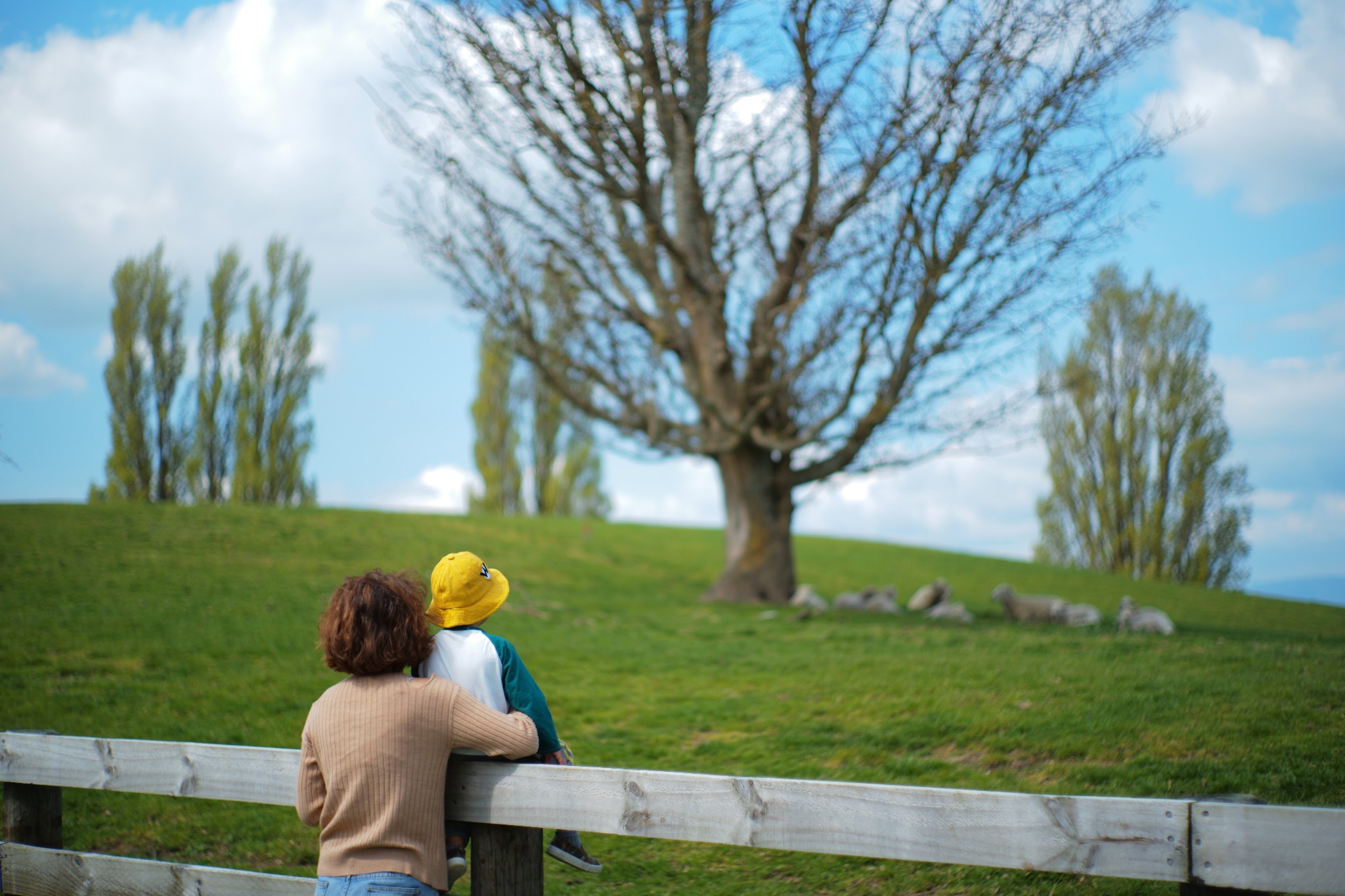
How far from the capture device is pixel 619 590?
760 inches

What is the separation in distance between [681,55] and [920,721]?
429 inches

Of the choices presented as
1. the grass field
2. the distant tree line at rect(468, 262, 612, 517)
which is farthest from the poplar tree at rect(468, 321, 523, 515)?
the grass field

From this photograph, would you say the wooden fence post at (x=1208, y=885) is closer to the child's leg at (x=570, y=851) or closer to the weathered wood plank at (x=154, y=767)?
the child's leg at (x=570, y=851)

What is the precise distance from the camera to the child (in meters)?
3.34

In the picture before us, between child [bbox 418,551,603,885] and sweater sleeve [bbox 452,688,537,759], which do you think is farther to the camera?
child [bbox 418,551,603,885]

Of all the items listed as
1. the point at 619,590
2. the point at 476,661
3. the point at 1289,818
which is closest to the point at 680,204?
the point at 619,590

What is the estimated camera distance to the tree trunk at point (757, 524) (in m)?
17.3

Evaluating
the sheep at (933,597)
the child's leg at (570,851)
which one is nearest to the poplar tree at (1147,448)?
the sheep at (933,597)

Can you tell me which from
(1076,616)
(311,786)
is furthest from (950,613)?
(311,786)

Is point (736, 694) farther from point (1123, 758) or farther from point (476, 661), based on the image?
point (476, 661)

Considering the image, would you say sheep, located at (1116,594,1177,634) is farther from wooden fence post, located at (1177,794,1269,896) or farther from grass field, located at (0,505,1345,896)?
wooden fence post, located at (1177,794,1269,896)

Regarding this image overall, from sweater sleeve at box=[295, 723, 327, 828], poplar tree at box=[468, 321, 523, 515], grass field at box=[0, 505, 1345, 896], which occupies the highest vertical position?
poplar tree at box=[468, 321, 523, 515]

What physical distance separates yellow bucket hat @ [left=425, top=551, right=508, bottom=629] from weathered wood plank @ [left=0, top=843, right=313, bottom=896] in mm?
1171

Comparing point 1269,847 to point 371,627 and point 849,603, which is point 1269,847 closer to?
point 371,627
